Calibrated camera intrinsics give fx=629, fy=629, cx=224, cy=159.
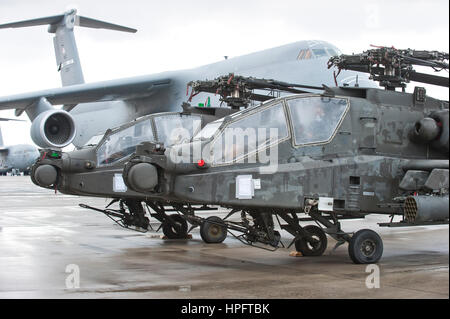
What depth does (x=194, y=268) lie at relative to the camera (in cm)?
771

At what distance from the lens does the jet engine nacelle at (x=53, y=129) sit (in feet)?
68.1

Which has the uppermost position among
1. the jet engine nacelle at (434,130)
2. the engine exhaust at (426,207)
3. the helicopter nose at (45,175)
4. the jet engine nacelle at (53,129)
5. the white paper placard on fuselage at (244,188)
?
the jet engine nacelle at (53,129)

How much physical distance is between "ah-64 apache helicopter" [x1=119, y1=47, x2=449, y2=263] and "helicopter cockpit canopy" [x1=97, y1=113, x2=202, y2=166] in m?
2.19

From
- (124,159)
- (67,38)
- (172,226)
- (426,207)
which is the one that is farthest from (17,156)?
(426,207)

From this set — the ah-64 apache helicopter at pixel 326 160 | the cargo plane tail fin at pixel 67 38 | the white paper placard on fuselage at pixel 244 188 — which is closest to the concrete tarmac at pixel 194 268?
the ah-64 apache helicopter at pixel 326 160

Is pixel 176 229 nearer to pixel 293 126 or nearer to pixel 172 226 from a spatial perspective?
pixel 172 226

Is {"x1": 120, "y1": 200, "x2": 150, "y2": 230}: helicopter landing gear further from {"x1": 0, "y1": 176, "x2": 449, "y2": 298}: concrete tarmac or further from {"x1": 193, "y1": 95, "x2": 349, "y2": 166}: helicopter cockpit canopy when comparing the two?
{"x1": 193, "y1": 95, "x2": 349, "y2": 166}: helicopter cockpit canopy

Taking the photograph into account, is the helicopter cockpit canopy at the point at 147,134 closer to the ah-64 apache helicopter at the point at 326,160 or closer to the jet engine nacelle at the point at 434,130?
the ah-64 apache helicopter at the point at 326,160

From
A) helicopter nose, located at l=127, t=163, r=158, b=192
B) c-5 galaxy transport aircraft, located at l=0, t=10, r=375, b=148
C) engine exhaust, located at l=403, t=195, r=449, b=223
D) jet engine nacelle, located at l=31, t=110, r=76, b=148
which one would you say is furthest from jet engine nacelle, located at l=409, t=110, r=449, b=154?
jet engine nacelle, located at l=31, t=110, r=76, b=148

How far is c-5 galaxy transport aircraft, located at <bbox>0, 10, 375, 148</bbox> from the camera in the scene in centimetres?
1917

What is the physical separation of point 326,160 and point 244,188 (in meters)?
1.17

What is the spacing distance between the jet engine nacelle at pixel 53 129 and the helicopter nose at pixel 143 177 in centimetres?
1431

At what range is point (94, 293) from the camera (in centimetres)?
594
